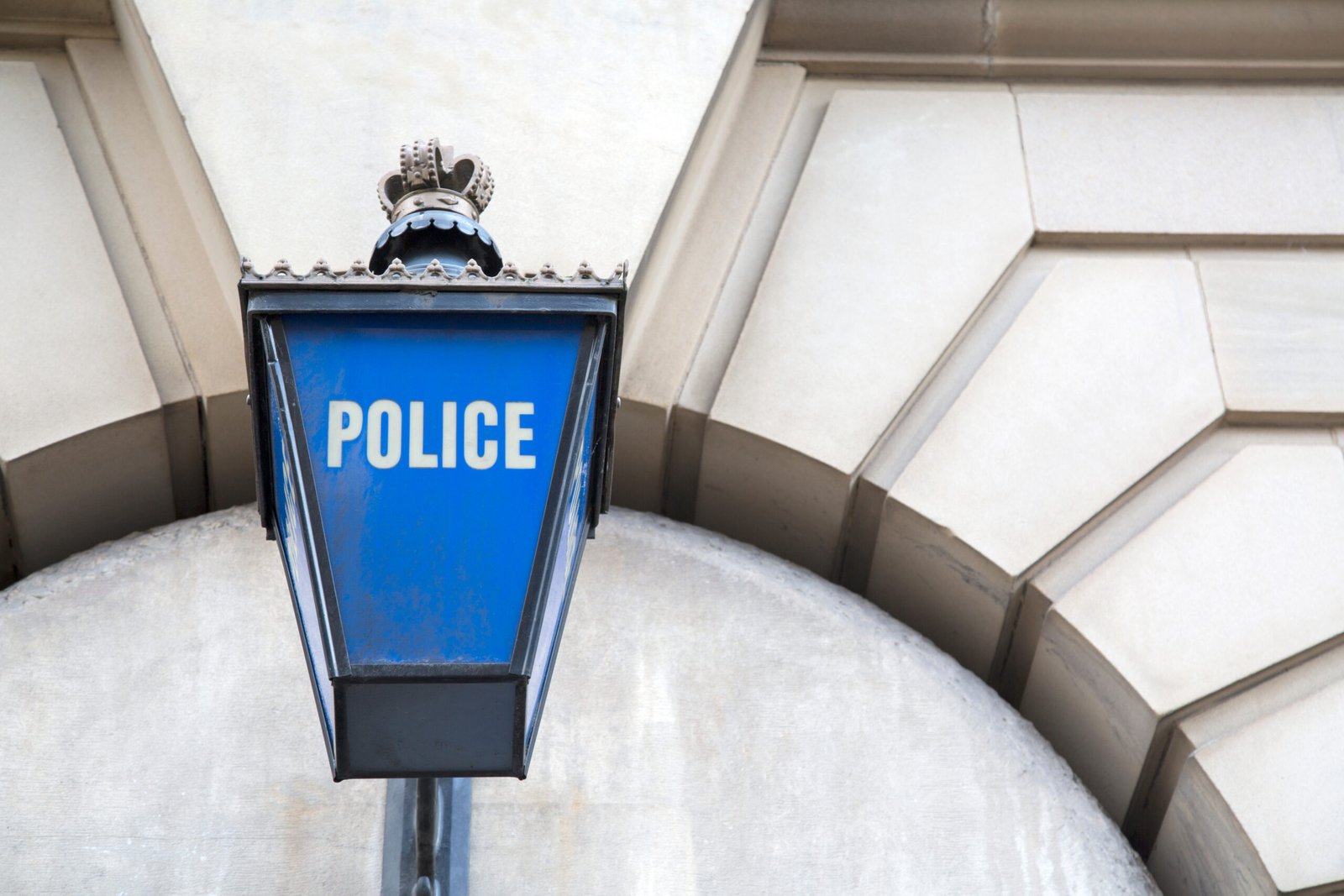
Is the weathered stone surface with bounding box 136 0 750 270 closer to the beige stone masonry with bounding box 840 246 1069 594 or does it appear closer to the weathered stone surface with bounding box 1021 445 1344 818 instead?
the beige stone masonry with bounding box 840 246 1069 594

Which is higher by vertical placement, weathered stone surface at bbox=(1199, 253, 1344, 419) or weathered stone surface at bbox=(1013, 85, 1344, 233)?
weathered stone surface at bbox=(1013, 85, 1344, 233)

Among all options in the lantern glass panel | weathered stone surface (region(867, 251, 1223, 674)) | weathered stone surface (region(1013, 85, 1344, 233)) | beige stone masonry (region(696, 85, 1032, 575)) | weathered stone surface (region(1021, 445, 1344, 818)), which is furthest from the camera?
weathered stone surface (region(1013, 85, 1344, 233))

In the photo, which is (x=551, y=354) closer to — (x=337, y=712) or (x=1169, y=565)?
(x=337, y=712)

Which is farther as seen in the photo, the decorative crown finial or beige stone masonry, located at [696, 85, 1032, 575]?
beige stone masonry, located at [696, 85, 1032, 575]

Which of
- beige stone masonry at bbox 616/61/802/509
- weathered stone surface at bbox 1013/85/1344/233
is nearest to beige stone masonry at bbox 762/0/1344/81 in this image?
weathered stone surface at bbox 1013/85/1344/233

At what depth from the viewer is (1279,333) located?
386 cm

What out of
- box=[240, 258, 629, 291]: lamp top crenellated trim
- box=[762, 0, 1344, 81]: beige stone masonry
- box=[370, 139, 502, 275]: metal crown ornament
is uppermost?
box=[762, 0, 1344, 81]: beige stone masonry

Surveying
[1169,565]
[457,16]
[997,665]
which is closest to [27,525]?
[457,16]

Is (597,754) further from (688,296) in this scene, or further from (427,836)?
(688,296)

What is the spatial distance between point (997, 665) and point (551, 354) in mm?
1785

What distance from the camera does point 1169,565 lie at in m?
3.52

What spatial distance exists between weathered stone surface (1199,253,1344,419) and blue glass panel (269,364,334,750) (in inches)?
91.8

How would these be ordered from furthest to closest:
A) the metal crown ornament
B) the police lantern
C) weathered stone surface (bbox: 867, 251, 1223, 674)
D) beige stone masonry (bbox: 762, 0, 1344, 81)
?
beige stone masonry (bbox: 762, 0, 1344, 81) → weathered stone surface (bbox: 867, 251, 1223, 674) → the metal crown ornament → the police lantern

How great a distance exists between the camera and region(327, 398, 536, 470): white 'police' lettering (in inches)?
84.6
